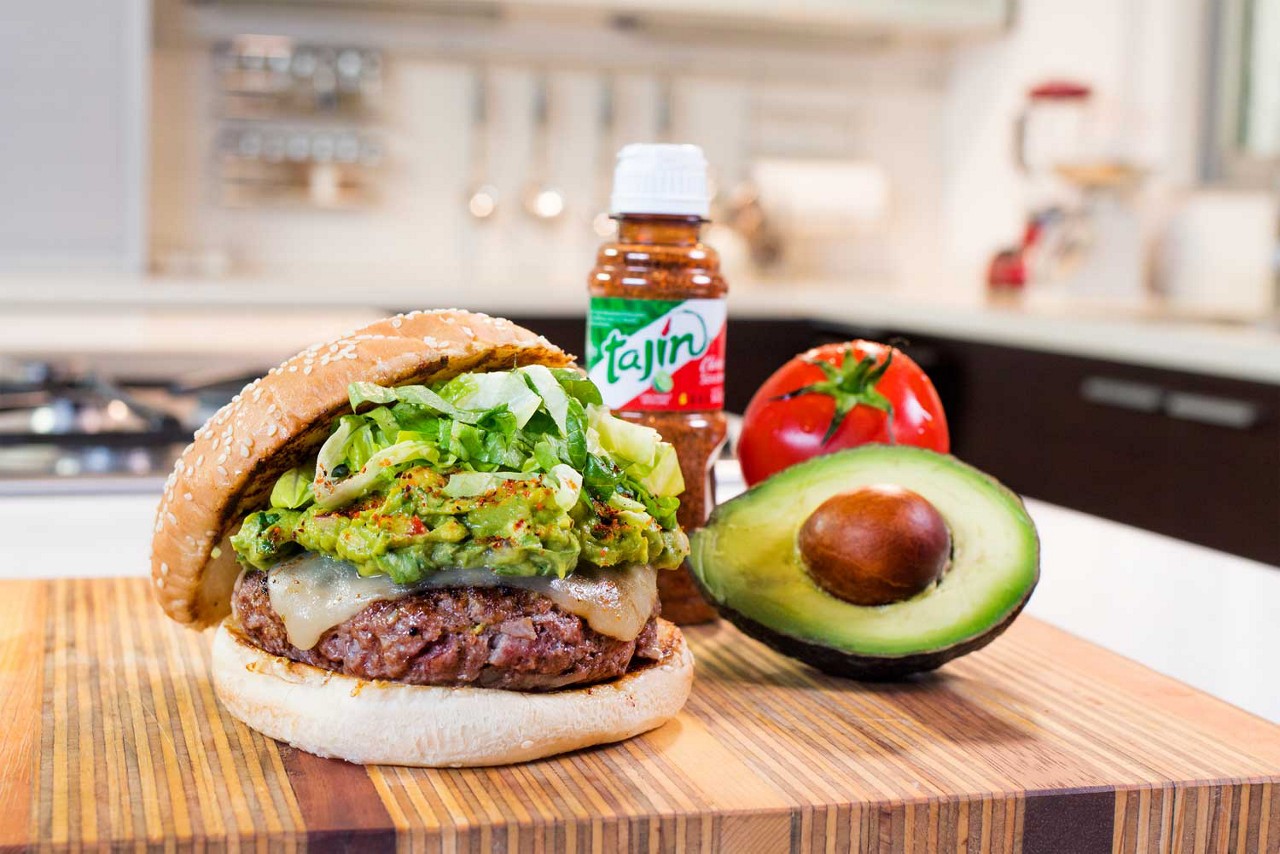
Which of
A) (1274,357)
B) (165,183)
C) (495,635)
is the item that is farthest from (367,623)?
(165,183)

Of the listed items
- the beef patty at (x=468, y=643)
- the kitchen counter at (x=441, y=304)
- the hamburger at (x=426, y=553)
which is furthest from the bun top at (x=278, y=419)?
the kitchen counter at (x=441, y=304)

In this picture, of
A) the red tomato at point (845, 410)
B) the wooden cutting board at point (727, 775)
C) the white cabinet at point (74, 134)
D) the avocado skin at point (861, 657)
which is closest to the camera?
the wooden cutting board at point (727, 775)

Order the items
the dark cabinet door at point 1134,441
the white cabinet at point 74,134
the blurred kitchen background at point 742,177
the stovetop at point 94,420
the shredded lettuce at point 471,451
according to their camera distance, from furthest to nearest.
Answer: the white cabinet at point 74,134 → the blurred kitchen background at point 742,177 → the dark cabinet door at point 1134,441 → the stovetop at point 94,420 → the shredded lettuce at point 471,451

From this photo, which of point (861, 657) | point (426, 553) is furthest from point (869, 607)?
point (426, 553)

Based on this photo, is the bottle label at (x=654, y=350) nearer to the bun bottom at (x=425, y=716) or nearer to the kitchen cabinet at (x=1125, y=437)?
the bun bottom at (x=425, y=716)

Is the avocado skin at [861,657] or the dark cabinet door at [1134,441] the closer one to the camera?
the avocado skin at [861,657]

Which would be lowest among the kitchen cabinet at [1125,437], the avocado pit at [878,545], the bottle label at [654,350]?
the kitchen cabinet at [1125,437]

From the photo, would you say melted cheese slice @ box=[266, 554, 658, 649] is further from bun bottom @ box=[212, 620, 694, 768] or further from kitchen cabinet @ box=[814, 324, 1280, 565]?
kitchen cabinet @ box=[814, 324, 1280, 565]
